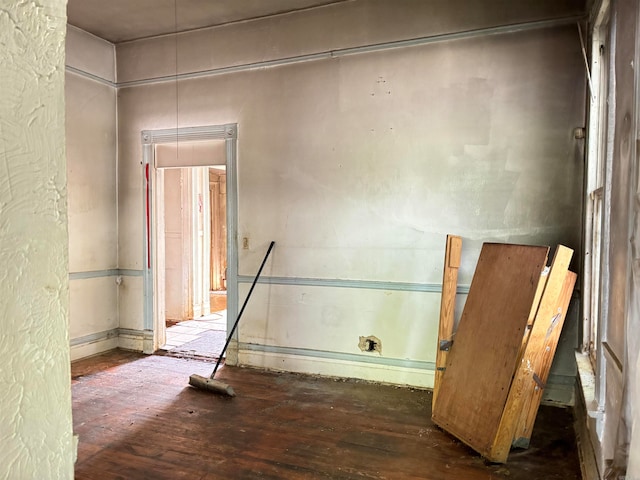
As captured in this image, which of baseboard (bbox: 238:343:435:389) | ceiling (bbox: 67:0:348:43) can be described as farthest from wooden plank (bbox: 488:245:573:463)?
ceiling (bbox: 67:0:348:43)

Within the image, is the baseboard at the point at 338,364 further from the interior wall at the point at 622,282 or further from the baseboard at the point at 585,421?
the interior wall at the point at 622,282

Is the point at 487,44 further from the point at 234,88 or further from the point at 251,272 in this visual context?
the point at 251,272

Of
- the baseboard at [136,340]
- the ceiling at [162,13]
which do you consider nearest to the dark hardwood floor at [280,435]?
the baseboard at [136,340]

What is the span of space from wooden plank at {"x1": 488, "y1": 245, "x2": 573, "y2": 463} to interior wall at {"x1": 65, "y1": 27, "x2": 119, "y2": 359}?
12.1 ft

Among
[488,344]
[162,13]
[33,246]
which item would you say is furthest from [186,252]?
[33,246]

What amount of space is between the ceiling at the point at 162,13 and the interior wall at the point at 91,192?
0.98 feet

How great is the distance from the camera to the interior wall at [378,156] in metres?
3.15

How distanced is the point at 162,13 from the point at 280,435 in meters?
3.52

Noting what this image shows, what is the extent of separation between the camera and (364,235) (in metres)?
3.63

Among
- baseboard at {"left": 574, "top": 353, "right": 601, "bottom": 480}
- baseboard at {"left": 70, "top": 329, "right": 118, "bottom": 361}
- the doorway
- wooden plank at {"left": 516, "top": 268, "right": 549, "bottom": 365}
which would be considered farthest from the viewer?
the doorway

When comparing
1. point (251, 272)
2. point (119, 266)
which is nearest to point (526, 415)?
point (251, 272)

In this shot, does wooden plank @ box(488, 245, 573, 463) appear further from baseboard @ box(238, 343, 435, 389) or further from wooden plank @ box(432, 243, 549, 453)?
baseboard @ box(238, 343, 435, 389)

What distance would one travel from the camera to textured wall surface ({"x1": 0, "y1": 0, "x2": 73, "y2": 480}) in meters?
0.46

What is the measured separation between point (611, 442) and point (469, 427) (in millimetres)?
1235
